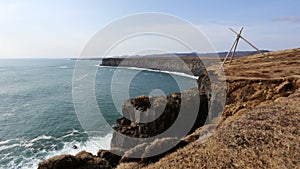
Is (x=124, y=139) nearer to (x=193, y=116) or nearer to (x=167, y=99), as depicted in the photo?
(x=167, y=99)

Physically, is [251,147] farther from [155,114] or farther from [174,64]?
[174,64]

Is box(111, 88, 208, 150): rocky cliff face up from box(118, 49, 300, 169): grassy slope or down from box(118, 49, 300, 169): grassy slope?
down

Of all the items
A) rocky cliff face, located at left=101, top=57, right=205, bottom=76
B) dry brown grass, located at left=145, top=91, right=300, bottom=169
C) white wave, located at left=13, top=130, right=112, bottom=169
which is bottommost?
white wave, located at left=13, top=130, right=112, bottom=169

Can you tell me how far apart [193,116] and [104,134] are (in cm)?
1661

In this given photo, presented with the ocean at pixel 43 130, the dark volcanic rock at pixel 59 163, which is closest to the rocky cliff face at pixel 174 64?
the ocean at pixel 43 130

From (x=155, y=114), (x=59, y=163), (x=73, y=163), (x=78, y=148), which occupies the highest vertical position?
(x=59, y=163)

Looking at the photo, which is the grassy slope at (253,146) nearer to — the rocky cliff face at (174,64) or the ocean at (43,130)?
the ocean at (43,130)

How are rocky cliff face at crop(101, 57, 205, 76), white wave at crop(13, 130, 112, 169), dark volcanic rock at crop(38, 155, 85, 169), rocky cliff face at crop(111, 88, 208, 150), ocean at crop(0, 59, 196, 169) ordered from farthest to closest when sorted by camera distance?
1. rocky cliff face at crop(101, 57, 205, 76)
2. ocean at crop(0, 59, 196, 169)
3. rocky cliff face at crop(111, 88, 208, 150)
4. white wave at crop(13, 130, 112, 169)
5. dark volcanic rock at crop(38, 155, 85, 169)

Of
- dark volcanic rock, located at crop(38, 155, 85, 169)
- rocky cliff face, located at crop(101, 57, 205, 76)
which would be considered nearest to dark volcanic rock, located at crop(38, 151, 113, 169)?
dark volcanic rock, located at crop(38, 155, 85, 169)

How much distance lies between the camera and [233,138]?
11930 mm

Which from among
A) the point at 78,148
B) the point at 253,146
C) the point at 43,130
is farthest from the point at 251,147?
the point at 43,130

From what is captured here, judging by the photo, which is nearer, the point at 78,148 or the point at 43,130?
the point at 78,148

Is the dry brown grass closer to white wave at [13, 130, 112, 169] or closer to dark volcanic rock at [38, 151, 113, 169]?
dark volcanic rock at [38, 151, 113, 169]

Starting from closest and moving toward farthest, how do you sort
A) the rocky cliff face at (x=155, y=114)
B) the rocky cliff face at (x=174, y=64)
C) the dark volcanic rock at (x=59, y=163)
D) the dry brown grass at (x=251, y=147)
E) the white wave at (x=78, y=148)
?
the dry brown grass at (x=251, y=147)
the dark volcanic rock at (x=59, y=163)
the white wave at (x=78, y=148)
the rocky cliff face at (x=155, y=114)
the rocky cliff face at (x=174, y=64)
